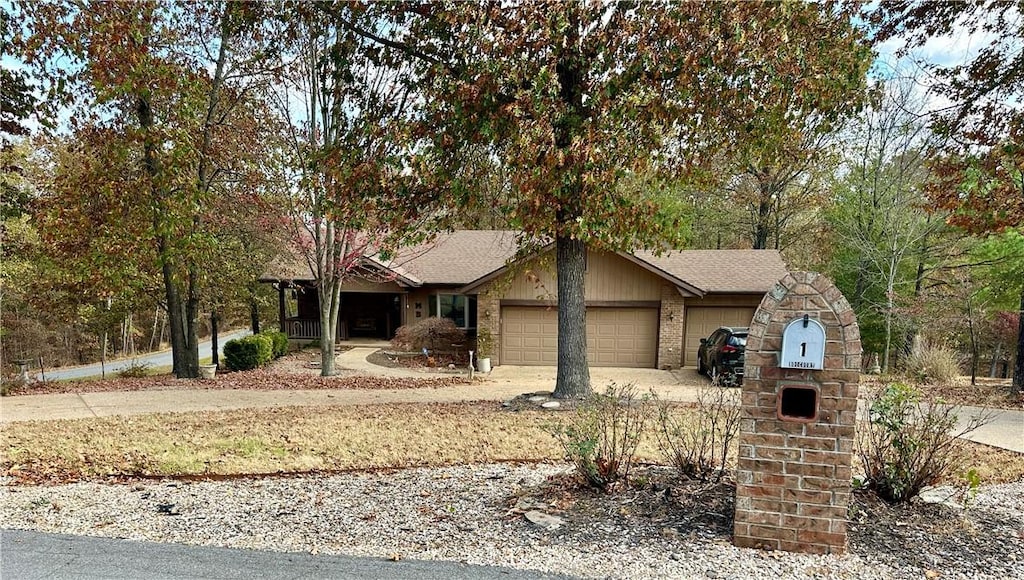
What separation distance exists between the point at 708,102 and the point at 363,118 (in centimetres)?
504

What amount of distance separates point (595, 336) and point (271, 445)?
10.6 metres

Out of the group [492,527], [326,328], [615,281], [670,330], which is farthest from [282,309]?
[492,527]

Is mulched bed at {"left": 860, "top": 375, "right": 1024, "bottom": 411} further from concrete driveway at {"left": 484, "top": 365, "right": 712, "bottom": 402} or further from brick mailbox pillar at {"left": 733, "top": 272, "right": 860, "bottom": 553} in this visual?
brick mailbox pillar at {"left": 733, "top": 272, "right": 860, "bottom": 553}

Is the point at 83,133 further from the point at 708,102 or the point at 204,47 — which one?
the point at 708,102

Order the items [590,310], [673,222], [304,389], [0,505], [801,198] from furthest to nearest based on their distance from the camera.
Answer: [801,198] → [590,310] → [304,389] → [673,222] → [0,505]

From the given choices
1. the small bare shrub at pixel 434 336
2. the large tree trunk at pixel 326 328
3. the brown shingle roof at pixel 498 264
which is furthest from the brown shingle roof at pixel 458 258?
the large tree trunk at pixel 326 328

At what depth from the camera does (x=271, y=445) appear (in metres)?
5.76

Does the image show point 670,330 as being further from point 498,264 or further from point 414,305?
point 414,305

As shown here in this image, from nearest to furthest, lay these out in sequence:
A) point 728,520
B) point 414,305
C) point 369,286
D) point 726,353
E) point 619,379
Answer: point 728,520 < point 726,353 < point 619,379 < point 414,305 < point 369,286

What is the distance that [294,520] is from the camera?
150 inches

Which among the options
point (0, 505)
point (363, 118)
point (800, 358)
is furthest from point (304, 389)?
point (800, 358)

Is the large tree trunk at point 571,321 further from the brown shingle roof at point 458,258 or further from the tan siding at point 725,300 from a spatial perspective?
the brown shingle roof at point 458,258

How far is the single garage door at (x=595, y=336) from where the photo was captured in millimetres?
14961

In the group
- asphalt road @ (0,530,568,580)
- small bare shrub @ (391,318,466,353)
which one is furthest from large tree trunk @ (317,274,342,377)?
asphalt road @ (0,530,568,580)
